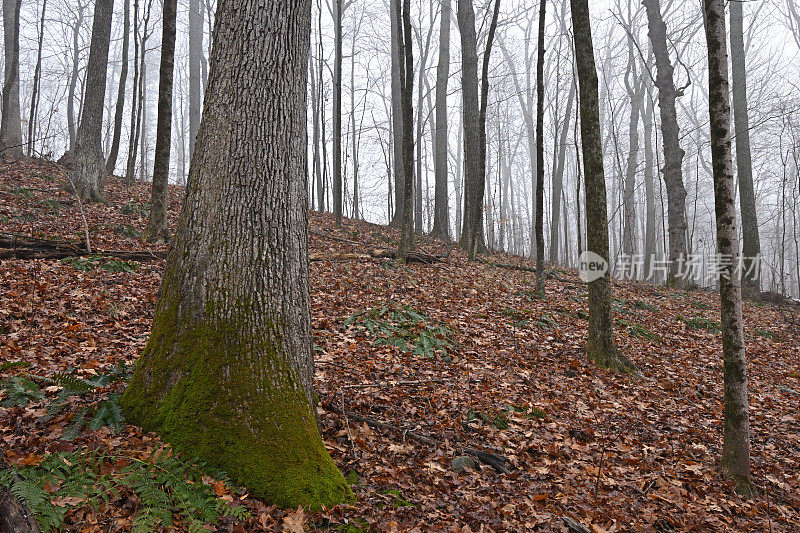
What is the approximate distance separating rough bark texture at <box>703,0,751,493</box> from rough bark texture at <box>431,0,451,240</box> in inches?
411

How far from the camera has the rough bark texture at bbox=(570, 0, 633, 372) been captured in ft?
21.9

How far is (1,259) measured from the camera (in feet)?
21.3

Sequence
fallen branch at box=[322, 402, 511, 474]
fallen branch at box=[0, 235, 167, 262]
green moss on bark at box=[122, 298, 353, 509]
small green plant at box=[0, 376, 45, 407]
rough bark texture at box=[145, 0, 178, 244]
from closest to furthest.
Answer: green moss on bark at box=[122, 298, 353, 509], small green plant at box=[0, 376, 45, 407], fallen branch at box=[322, 402, 511, 474], fallen branch at box=[0, 235, 167, 262], rough bark texture at box=[145, 0, 178, 244]

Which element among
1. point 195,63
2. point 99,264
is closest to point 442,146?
point 99,264

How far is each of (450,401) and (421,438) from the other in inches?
35.1

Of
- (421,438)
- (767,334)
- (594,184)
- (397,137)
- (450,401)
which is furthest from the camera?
(397,137)

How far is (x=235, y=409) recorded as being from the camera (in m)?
2.87

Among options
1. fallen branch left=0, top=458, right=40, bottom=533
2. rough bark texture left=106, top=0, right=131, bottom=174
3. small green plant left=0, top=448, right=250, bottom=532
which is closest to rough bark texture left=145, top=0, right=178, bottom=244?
rough bark texture left=106, top=0, right=131, bottom=174

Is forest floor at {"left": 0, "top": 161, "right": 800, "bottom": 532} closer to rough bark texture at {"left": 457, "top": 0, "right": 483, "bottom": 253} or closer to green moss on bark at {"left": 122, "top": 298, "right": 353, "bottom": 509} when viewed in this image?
green moss on bark at {"left": 122, "top": 298, "right": 353, "bottom": 509}

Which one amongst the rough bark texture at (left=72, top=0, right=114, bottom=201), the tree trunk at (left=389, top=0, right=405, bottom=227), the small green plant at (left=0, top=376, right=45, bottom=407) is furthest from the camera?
the tree trunk at (left=389, top=0, right=405, bottom=227)

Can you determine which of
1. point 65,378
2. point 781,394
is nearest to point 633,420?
point 781,394

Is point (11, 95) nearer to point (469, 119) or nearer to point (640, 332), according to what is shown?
point (469, 119)

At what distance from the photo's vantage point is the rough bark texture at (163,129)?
334 inches

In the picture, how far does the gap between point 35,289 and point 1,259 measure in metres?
1.49
